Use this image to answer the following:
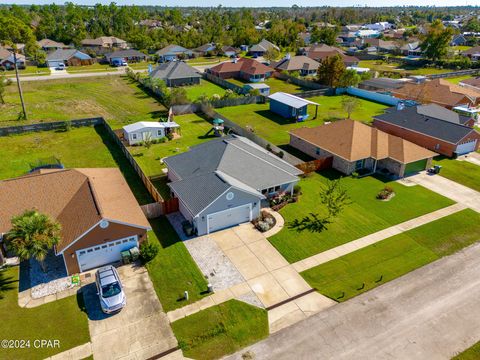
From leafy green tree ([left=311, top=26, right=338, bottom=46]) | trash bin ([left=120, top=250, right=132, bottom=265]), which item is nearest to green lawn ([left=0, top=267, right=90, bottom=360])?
trash bin ([left=120, top=250, right=132, bottom=265])

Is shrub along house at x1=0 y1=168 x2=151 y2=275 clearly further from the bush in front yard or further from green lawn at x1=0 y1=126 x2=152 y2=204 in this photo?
green lawn at x1=0 y1=126 x2=152 y2=204

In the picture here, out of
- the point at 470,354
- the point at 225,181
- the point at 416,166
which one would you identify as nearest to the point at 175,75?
the point at 225,181

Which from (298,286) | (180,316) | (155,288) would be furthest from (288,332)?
(155,288)

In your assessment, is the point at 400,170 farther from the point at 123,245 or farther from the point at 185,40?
the point at 185,40

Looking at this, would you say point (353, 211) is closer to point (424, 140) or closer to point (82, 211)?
point (424, 140)

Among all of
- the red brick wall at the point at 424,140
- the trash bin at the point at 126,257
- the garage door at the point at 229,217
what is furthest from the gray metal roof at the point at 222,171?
the red brick wall at the point at 424,140

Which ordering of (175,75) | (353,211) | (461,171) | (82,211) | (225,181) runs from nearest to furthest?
(82,211)
(225,181)
(353,211)
(461,171)
(175,75)
